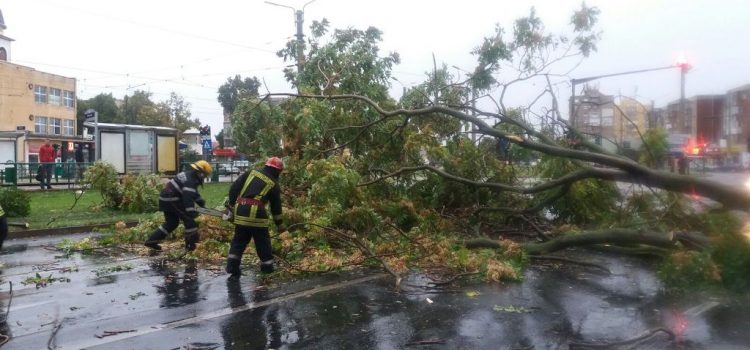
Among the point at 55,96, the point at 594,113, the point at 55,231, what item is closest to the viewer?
the point at 594,113

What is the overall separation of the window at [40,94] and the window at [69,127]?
10.9ft

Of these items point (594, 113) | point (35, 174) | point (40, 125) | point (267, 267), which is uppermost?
point (40, 125)

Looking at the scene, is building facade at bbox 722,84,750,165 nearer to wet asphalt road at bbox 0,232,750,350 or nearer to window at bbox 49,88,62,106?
wet asphalt road at bbox 0,232,750,350

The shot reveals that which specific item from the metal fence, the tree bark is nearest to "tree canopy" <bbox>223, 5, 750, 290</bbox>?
the tree bark

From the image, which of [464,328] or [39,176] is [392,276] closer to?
[464,328]

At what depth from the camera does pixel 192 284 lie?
279 inches

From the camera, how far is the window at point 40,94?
1877 inches

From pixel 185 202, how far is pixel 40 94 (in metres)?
46.1

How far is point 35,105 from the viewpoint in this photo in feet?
157

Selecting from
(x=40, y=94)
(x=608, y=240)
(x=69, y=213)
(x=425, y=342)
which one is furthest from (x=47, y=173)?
(x=40, y=94)

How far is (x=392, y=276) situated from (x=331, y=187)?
7.51 feet

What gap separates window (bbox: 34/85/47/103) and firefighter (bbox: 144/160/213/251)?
44885 millimetres

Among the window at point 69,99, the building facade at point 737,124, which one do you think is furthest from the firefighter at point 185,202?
the window at point 69,99

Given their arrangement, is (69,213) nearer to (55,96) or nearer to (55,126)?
(55,96)
